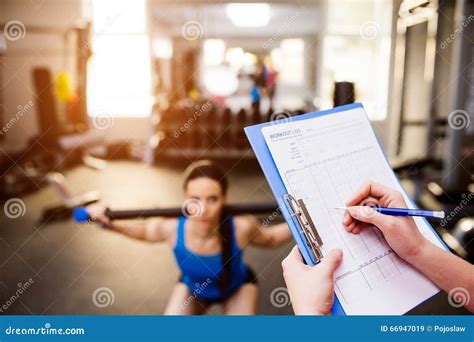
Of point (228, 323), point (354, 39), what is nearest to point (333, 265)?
point (228, 323)

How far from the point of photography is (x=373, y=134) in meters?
0.83

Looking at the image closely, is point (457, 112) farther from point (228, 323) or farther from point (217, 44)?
point (217, 44)

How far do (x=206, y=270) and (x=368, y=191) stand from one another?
3.16 feet

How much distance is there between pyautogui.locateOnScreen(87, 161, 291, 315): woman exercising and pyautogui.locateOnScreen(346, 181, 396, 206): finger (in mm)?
692

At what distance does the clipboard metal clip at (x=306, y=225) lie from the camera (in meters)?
0.70

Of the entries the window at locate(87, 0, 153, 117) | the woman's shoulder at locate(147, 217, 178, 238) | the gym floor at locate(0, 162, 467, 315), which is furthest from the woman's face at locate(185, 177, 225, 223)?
the window at locate(87, 0, 153, 117)

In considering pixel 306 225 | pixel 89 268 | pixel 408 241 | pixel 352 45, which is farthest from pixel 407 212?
pixel 352 45

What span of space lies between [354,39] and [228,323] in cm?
547

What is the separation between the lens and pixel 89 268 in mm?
2461

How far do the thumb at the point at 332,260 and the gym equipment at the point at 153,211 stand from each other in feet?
1.48

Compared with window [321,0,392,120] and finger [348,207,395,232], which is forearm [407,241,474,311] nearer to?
finger [348,207,395,232]

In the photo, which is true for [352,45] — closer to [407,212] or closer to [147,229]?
[147,229]

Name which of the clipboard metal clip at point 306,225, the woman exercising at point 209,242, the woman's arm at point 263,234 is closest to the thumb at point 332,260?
the clipboard metal clip at point 306,225

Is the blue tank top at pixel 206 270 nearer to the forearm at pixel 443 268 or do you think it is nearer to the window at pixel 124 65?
the forearm at pixel 443 268
